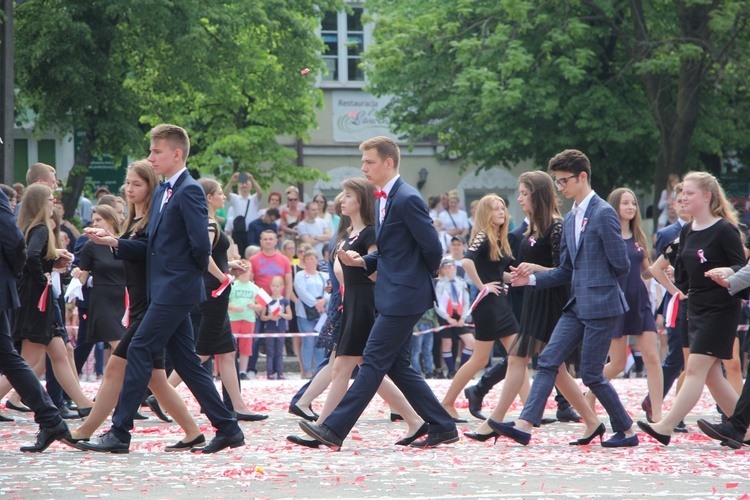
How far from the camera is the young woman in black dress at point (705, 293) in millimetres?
9055

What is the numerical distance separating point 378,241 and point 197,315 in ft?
11.8

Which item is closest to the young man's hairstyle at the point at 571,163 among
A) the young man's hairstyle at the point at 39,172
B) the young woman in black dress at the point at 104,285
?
the young woman in black dress at the point at 104,285

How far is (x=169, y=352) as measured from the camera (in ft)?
27.9

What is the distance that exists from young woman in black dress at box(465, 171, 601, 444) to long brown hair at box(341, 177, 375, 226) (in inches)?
44.4

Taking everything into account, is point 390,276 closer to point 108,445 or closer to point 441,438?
point 441,438

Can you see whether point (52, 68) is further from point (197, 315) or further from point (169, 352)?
point (169, 352)

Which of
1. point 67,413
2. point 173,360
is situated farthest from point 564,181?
point 67,413

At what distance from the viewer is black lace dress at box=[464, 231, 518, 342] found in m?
10.9

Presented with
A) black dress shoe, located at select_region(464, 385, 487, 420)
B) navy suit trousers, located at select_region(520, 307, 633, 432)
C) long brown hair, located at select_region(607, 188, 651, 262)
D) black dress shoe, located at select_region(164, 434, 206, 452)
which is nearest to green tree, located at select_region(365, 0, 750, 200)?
long brown hair, located at select_region(607, 188, 651, 262)

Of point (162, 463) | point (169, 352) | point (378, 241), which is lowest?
point (162, 463)

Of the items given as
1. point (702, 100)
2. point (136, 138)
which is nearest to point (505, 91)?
point (702, 100)

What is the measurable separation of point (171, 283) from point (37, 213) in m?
2.36

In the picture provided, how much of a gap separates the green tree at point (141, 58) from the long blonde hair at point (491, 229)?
12.2 metres

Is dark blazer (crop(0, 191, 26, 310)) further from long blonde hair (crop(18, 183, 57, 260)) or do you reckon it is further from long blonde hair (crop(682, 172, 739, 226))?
long blonde hair (crop(682, 172, 739, 226))
